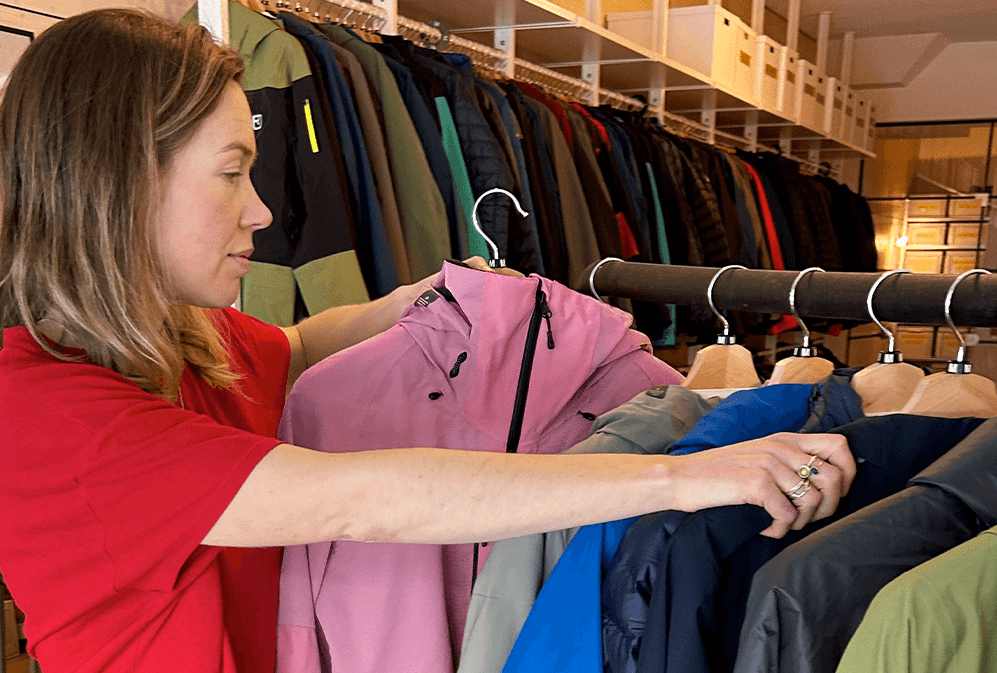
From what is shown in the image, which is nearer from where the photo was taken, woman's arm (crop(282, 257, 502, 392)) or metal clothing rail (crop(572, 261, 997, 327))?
metal clothing rail (crop(572, 261, 997, 327))

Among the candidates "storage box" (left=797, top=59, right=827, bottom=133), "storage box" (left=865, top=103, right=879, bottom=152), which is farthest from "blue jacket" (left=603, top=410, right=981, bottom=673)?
"storage box" (left=865, top=103, right=879, bottom=152)

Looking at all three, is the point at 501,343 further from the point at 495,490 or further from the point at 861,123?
the point at 861,123

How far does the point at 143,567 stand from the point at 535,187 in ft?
6.12

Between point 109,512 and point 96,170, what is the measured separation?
347 mm

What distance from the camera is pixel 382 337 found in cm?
116

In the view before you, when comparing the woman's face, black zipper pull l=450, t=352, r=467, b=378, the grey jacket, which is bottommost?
the grey jacket

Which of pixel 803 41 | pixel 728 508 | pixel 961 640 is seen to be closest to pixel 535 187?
pixel 728 508

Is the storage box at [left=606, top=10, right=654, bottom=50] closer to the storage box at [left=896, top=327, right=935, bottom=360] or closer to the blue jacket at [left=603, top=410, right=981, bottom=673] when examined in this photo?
the blue jacket at [left=603, top=410, right=981, bottom=673]

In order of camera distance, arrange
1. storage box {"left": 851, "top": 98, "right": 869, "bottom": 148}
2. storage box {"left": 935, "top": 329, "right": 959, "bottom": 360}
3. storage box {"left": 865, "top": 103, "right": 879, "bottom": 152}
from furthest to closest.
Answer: storage box {"left": 935, "top": 329, "right": 959, "bottom": 360}, storage box {"left": 865, "top": 103, "right": 879, "bottom": 152}, storage box {"left": 851, "top": 98, "right": 869, "bottom": 148}

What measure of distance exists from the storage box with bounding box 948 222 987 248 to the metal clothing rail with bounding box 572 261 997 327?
671 centimetres

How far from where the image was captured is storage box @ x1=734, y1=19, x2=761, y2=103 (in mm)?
4332

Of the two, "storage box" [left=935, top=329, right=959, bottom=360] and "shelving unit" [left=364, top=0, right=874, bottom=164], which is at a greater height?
"shelving unit" [left=364, top=0, right=874, bottom=164]

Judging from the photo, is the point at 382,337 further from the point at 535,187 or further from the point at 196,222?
the point at 535,187

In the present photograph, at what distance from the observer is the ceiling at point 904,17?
19.5 ft
